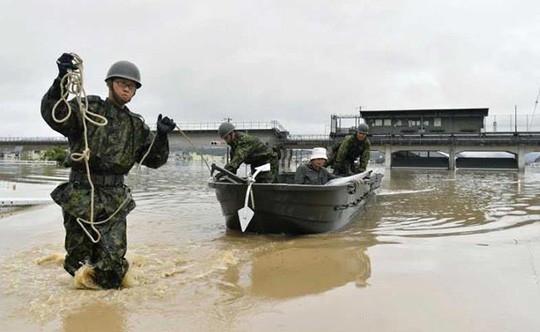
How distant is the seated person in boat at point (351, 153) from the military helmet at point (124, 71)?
7041 millimetres

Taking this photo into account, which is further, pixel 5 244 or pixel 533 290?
pixel 5 244

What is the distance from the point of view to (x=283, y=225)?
272 inches

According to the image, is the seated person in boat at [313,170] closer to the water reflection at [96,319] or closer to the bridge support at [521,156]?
the water reflection at [96,319]

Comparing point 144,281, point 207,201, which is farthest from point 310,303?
point 207,201

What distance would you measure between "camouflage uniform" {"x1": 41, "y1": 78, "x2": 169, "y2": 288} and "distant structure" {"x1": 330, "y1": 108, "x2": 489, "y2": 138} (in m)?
49.2

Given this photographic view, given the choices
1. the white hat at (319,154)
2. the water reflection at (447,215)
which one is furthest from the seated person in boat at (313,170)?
the water reflection at (447,215)

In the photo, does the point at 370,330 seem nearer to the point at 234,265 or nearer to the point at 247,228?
the point at 234,265

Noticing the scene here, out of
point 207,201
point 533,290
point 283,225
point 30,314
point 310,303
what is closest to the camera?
point 30,314

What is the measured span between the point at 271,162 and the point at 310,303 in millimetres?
4167

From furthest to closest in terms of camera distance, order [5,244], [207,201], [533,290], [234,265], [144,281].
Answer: [207,201] < [5,244] < [234,265] < [144,281] < [533,290]

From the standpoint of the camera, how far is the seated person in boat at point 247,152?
276 inches

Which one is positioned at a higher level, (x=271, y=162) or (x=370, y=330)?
(x=271, y=162)

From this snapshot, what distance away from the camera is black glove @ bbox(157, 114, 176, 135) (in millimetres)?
4207

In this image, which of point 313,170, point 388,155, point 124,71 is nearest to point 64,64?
point 124,71
